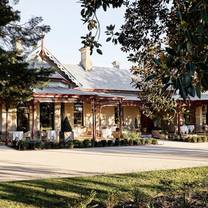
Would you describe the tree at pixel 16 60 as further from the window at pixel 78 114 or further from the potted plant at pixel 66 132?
the window at pixel 78 114

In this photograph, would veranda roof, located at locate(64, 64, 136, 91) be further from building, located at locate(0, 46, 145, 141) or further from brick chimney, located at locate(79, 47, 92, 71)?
brick chimney, located at locate(79, 47, 92, 71)

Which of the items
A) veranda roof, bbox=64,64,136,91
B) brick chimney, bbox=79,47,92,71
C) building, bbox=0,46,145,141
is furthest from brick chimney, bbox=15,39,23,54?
brick chimney, bbox=79,47,92,71

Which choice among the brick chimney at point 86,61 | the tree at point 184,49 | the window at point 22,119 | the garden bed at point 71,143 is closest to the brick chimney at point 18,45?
the garden bed at point 71,143

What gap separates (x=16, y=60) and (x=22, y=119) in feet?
47.2

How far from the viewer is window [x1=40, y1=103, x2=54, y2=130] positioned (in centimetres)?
3083

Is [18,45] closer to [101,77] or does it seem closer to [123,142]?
[123,142]

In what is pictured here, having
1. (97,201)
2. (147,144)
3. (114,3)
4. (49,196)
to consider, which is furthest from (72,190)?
(147,144)

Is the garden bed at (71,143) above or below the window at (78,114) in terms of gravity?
below

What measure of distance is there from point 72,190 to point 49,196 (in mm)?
797

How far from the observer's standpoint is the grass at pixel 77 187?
8469 millimetres

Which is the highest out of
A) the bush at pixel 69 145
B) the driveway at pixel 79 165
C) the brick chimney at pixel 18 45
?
the brick chimney at pixel 18 45

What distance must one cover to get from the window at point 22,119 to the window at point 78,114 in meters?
3.95

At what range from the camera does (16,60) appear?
1617 centimetres

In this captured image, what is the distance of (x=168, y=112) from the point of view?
320 inches
